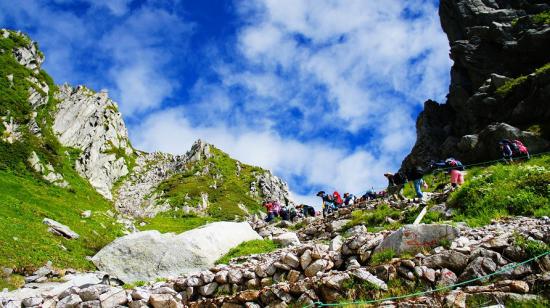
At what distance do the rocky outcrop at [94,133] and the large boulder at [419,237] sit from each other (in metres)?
71.8

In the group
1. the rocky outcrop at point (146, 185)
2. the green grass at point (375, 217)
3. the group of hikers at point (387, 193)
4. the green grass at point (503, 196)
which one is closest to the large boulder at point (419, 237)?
the green grass at point (503, 196)

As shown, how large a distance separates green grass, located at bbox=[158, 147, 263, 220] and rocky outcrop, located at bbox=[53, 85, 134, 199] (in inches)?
595

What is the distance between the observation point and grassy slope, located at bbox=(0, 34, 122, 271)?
926 inches

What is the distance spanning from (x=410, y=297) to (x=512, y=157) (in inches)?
932

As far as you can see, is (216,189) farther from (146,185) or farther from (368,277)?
(368,277)

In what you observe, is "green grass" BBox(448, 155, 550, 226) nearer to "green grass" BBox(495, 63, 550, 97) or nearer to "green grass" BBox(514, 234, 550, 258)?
"green grass" BBox(514, 234, 550, 258)

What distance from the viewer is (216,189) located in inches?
4560

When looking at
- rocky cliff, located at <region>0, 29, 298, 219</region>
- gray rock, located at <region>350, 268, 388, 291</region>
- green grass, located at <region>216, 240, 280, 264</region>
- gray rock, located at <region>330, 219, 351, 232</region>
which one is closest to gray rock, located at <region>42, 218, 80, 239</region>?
green grass, located at <region>216, 240, 280, 264</region>

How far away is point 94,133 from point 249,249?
83.3 metres

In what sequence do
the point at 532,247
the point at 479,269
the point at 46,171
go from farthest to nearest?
the point at 46,171, the point at 479,269, the point at 532,247

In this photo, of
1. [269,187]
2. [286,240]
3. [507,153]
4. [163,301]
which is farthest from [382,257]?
[269,187]

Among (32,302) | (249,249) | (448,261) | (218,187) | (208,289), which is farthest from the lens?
(218,187)

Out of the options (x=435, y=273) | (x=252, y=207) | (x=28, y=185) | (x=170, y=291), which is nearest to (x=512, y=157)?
(x=435, y=273)

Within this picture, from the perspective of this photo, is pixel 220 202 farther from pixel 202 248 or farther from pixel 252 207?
pixel 202 248
